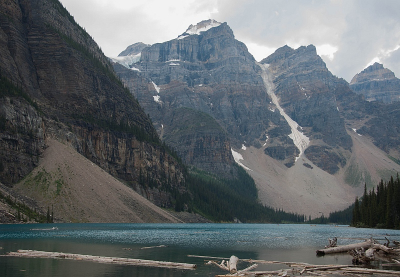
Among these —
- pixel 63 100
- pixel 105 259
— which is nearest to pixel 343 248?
Answer: pixel 105 259

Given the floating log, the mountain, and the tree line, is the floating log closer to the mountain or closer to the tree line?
the tree line

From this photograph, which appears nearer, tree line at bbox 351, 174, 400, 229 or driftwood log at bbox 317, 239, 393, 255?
driftwood log at bbox 317, 239, 393, 255

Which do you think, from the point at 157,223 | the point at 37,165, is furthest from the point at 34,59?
the point at 157,223

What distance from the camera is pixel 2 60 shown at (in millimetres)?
156375

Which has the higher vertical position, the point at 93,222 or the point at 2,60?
the point at 2,60

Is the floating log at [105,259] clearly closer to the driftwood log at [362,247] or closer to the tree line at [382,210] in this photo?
the driftwood log at [362,247]

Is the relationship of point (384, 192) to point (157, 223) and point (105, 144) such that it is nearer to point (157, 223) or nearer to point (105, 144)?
point (157, 223)

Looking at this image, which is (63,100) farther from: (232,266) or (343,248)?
(232,266)

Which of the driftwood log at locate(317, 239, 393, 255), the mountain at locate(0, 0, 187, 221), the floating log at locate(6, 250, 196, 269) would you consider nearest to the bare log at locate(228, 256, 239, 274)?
the floating log at locate(6, 250, 196, 269)

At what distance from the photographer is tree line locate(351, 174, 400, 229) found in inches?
4151

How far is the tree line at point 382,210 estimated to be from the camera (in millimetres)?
105438

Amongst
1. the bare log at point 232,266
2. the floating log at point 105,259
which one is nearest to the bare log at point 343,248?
the bare log at point 232,266

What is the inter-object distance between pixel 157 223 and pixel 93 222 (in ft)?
101

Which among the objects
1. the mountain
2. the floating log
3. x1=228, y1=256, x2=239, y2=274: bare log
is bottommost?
the floating log
